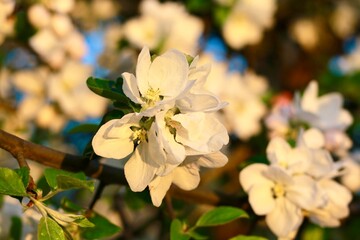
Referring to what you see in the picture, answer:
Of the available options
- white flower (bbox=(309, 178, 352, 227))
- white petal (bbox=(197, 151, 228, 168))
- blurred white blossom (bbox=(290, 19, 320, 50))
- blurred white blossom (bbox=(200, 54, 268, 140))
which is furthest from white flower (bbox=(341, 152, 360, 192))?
blurred white blossom (bbox=(290, 19, 320, 50))

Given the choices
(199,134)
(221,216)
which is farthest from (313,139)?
(199,134)

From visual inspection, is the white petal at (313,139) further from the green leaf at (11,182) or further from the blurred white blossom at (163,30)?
the blurred white blossom at (163,30)

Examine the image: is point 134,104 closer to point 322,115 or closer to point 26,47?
point 322,115

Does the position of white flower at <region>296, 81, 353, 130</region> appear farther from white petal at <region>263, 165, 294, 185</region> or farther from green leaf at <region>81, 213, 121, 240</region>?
green leaf at <region>81, 213, 121, 240</region>

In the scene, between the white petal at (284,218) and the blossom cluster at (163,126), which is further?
the white petal at (284,218)

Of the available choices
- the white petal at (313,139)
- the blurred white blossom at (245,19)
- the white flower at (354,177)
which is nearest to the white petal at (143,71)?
the white petal at (313,139)

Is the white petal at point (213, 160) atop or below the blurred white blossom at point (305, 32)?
atop

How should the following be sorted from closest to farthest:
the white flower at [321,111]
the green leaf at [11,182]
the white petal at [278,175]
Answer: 1. the green leaf at [11,182]
2. the white petal at [278,175]
3. the white flower at [321,111]
